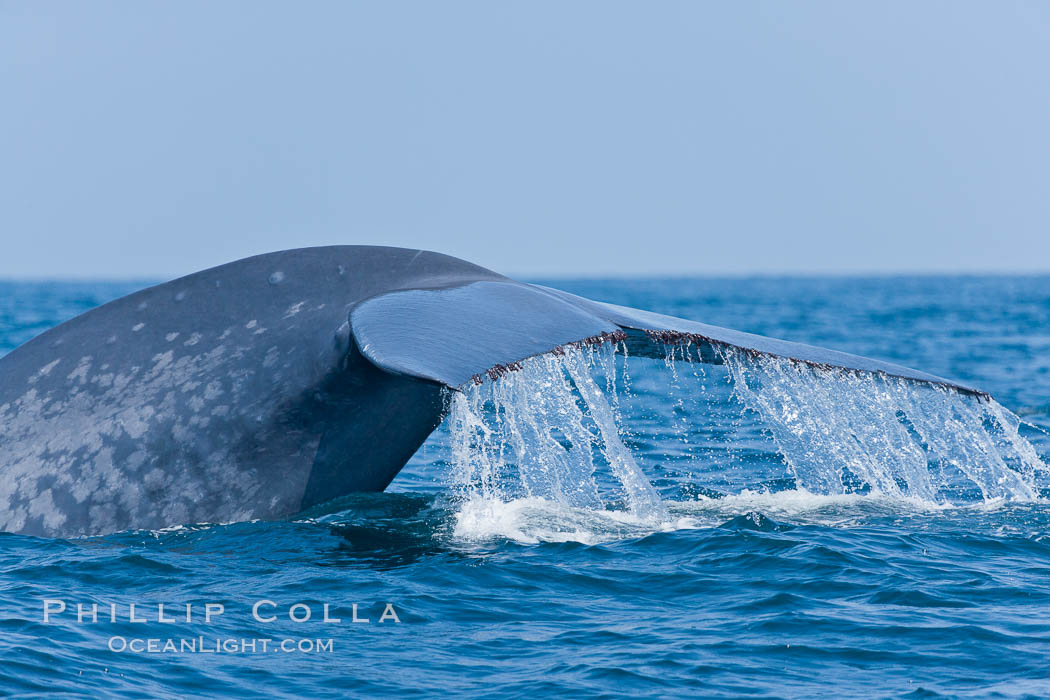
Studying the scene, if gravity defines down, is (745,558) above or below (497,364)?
→ below

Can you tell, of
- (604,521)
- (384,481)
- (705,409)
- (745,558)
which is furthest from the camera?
(705,409)

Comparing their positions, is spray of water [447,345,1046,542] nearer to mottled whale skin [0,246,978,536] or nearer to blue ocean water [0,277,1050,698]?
blue ocean water [0,277,1050,698]

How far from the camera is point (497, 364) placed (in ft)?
16.6

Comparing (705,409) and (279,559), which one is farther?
(705,409)

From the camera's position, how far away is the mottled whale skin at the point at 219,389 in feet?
20.1

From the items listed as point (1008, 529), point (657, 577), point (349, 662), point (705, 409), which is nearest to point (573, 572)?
point (657, 577)

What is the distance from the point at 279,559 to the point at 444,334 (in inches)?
87.3

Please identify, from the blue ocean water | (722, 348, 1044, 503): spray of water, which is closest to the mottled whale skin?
(722, 348, 1044, 503): spray of water

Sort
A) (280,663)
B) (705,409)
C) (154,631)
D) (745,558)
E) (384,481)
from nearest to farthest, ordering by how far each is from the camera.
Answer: (280,663), (154,631), (384,481), (745,558), (705,409)

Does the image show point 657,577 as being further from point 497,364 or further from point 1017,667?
point 497,364

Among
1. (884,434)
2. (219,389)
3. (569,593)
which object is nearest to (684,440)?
(884,434)

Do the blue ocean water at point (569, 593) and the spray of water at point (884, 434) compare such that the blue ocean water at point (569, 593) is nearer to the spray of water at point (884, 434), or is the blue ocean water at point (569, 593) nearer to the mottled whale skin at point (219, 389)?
the spray of water at point (884, 434)

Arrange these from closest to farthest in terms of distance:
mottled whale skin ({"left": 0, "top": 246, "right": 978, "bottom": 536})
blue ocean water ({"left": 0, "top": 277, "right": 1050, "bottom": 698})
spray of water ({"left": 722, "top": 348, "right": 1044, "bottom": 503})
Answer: blue ocean water ({"left": 0, "top": 277, "right": 1050, "bottom": 698}), mottled whale skin ({"left": 0, "top": 246, "right": 978, "bottom": 536}), spray of water ({"left": 722, "top": 348, "right": 1044, "bottom": 503})

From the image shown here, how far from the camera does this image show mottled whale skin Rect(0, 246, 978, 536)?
6.12m
